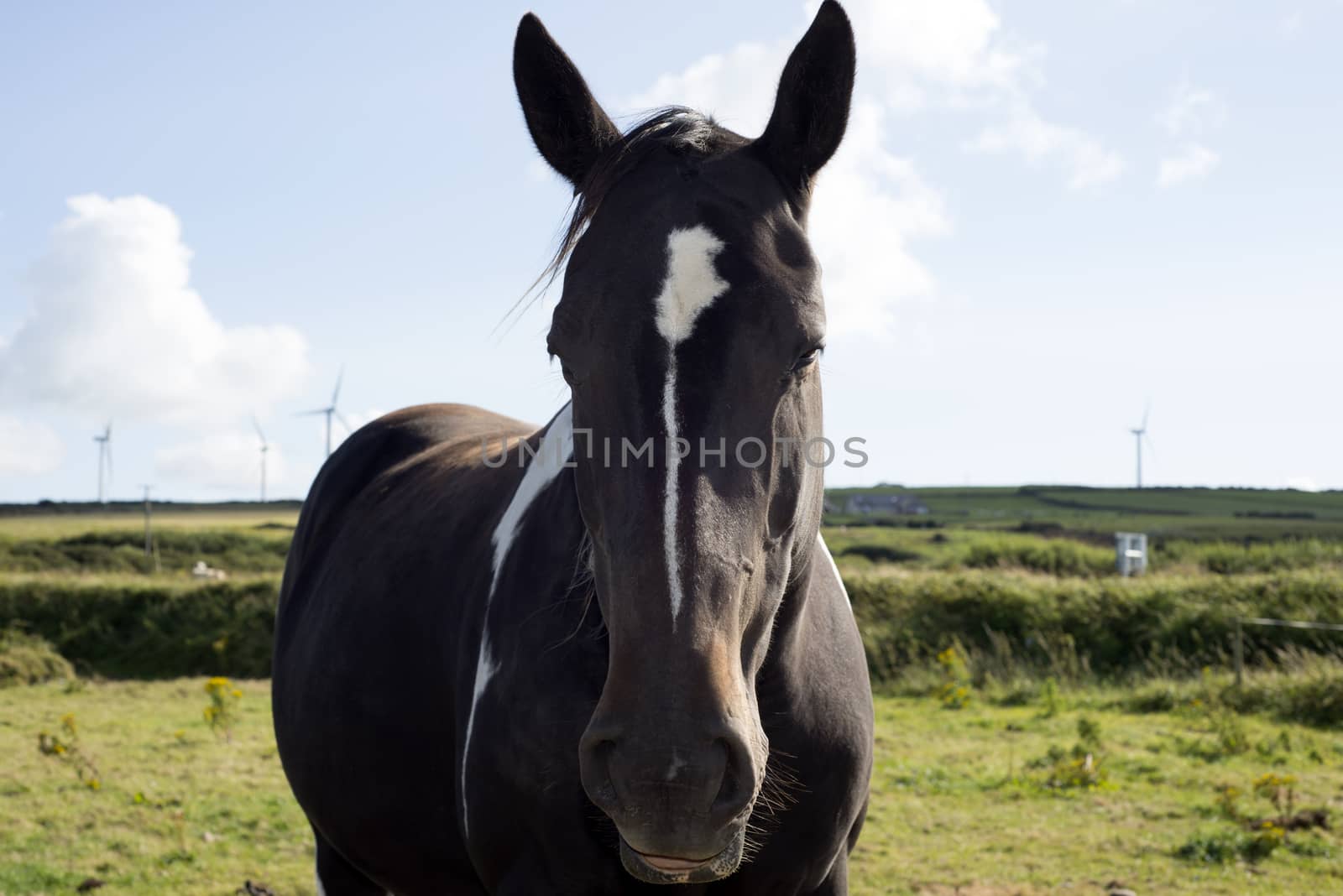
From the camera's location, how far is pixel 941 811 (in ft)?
26.9

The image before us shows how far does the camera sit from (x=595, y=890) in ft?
7.17

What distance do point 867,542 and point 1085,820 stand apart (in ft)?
106

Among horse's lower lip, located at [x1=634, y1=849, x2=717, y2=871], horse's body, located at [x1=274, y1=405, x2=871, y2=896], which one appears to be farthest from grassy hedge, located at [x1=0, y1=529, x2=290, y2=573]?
horse's lower lip, located at [x1=634, y1=849, x2=717, y2=871]

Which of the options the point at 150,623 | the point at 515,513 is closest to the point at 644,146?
the point at 515,513

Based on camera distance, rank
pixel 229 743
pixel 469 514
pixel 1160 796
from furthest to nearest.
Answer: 1. pixel 229 743
2. pixel 1160 796
3. pixel 469 514

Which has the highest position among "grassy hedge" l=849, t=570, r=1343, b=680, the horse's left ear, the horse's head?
the horse's left ear

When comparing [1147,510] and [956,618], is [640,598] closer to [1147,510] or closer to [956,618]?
[956,618]

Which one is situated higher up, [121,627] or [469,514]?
[469,514]

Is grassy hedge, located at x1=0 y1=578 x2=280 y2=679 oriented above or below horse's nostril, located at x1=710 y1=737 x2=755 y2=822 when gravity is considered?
below

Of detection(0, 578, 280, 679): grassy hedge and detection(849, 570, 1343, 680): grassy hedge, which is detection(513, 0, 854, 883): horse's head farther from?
detection(0, 578, 280, 679): grassy hedge

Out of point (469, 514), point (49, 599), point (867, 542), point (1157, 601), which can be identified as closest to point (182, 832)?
point (469, 514)

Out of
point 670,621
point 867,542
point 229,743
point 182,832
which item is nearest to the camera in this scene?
point 670,621

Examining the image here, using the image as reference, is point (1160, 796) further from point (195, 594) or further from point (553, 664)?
point (195, 594)

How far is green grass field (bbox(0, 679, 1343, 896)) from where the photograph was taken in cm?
644
